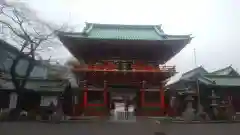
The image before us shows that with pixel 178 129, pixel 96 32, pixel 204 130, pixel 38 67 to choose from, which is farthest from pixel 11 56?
pixel 204 130

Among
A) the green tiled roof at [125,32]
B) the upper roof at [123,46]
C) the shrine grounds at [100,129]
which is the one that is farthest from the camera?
the green tiled roof at [125,32]

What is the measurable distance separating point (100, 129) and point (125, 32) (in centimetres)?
596

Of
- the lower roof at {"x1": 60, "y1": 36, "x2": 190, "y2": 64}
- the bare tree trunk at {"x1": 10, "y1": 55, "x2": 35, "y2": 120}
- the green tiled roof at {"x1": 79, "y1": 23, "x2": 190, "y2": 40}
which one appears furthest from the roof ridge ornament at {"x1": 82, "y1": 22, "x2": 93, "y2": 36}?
the bare tree trunk at {"x1": 10, "y1": 55, "x2": 35, "y2": 120}

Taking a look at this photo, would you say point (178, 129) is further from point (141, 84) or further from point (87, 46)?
point (87, 46)

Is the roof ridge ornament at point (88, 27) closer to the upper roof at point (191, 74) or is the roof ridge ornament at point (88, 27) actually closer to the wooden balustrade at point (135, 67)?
the wooden balustrade at point (135, 67)

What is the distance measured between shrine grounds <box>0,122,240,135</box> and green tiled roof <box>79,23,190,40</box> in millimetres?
4169

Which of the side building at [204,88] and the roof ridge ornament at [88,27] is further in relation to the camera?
the roof ridge ornament at [88,27]

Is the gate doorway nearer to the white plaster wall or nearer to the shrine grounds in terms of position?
the shrine grounds

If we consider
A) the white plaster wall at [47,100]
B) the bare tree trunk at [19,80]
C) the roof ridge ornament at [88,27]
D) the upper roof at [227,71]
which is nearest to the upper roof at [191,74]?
the upper roof at [227,71]

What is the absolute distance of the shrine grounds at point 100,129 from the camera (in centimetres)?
625

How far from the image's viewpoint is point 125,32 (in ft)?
37.6

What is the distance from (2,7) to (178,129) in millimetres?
6161

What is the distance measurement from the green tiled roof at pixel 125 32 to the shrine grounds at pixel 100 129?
13.7 ft

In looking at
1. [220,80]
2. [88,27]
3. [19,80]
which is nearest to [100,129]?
[19,80]
